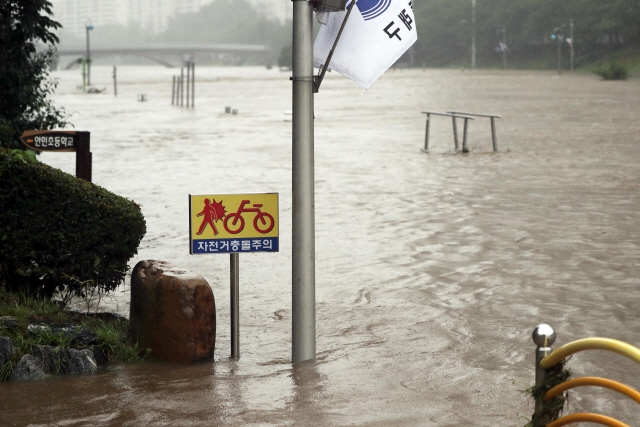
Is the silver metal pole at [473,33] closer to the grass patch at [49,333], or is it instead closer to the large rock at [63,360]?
the grass patch at [49,333]

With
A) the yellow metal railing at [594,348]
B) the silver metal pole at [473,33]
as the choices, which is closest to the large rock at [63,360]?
the yellow metal railing at [594,348]

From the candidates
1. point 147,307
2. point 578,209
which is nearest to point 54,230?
point 147,307

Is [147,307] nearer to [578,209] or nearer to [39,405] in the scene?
[39,405]

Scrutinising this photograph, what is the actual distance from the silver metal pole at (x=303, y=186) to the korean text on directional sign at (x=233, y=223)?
0.28 meters

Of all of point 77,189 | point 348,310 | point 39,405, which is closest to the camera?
point 39,405

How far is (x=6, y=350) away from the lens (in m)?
5.48

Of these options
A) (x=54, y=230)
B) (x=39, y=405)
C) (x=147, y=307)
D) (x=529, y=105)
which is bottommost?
(x=39, y=405)

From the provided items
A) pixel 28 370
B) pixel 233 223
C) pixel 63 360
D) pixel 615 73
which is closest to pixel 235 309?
pixel 233 223

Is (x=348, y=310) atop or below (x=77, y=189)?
below

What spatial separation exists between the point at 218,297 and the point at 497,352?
2.93 meters

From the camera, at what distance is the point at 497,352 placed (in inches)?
232

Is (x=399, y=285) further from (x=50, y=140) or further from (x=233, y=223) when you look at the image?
(x=50, y=140)

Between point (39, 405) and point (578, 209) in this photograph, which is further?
point (578, 209)

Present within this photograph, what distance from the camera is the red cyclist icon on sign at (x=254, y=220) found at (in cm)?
572
